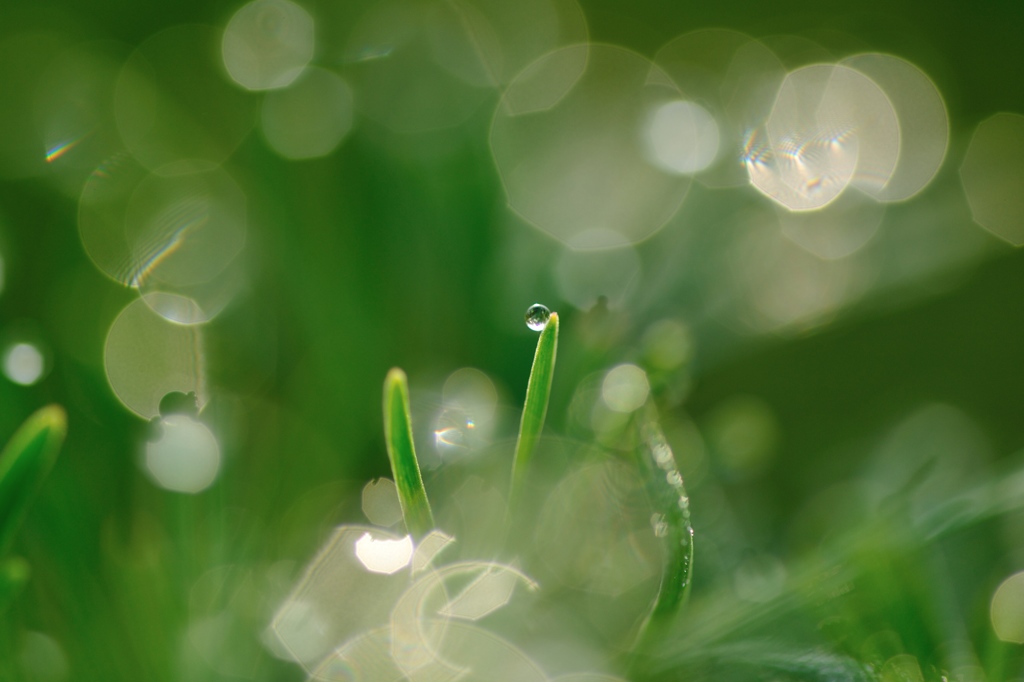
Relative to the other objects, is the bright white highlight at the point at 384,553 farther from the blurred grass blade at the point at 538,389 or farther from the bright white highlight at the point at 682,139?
the bright white highlight at the point at 682,139

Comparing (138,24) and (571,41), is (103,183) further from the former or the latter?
(571,41)

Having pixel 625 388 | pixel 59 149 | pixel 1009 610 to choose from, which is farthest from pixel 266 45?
pixel 1009 610


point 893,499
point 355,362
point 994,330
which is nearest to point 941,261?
point 893,499

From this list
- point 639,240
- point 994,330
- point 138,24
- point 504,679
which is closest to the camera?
point 504,679

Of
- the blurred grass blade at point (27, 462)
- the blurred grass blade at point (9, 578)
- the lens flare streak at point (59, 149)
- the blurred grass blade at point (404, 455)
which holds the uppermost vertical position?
the lens flare streak at point (59, 149)

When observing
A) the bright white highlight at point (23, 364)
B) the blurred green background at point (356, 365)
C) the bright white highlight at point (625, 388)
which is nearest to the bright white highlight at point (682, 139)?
the blurred green background at point (356, 365)

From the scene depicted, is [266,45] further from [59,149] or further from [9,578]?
[9,578]
